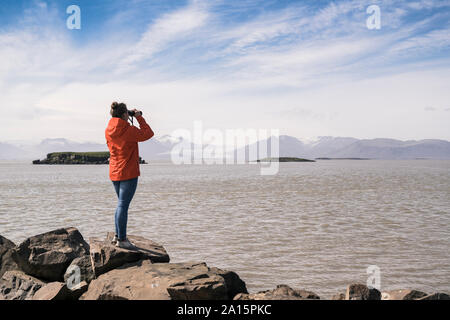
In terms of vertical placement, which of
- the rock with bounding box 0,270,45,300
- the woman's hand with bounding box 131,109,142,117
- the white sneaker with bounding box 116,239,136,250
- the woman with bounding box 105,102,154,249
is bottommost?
the rock with bounding box 0,270,45,300

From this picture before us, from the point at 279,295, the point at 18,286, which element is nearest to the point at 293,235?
the point at 279,295

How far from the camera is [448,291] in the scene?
9.09m

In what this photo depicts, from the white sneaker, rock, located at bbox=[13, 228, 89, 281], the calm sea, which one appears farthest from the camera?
the calm sea

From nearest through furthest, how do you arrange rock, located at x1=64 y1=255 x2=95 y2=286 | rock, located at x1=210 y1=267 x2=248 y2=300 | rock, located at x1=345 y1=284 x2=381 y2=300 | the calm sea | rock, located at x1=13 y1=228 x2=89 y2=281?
1. rock, located at x1=345 y1=284 x2=381 y2=300
2. rock, located at x1=210 y1=267 x2=248 y2=300
3. rock, located at x1=64 y1=255 x2=95 y2=286
4. rock, located at x1=13 y1=228 x2=89 y2=281
5. the calm sea

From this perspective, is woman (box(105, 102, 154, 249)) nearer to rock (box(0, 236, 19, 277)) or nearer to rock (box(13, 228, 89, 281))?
rock (box(13, 228, 89, 281))

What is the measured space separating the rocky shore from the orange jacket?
5.72ft

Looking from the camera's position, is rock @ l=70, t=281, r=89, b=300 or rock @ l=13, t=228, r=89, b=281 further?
rock @ l=13, t=228, r=89, b=281

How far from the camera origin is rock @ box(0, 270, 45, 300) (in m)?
8.16

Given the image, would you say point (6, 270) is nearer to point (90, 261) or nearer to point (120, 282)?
point (90, 261)

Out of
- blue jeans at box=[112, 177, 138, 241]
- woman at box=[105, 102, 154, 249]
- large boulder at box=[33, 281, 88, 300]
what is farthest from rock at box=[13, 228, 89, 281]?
woman at box=[105, 102, 154, 249]

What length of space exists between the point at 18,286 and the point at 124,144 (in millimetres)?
3913
